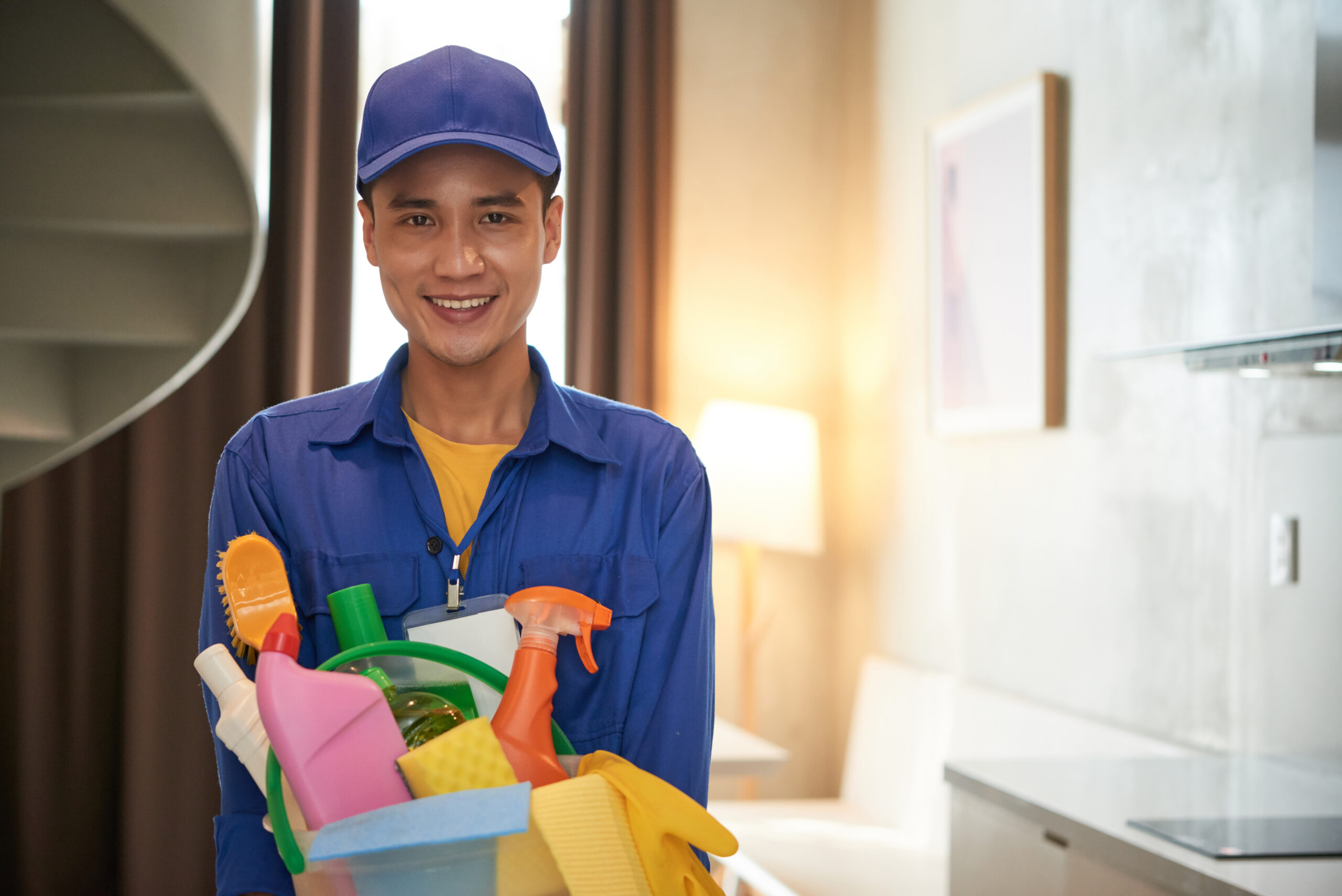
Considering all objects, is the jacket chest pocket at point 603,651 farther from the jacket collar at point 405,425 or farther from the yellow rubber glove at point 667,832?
the yellow rubber glove at point 667,832

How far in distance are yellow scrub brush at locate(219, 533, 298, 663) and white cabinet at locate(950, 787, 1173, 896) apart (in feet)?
3.94

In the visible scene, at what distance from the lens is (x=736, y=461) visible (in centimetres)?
333

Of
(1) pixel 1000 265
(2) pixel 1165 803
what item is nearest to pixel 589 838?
(2) pixel 1165 803

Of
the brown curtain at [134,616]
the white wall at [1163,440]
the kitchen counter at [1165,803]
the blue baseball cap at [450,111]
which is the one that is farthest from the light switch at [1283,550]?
the brown curtain at [134,616]

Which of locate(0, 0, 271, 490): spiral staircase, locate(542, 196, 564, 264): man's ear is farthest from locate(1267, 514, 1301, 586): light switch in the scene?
locate(0, 0, 271, 490): spiral staircase

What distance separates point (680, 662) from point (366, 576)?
11.0 inches

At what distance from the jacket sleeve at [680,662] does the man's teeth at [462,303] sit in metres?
0.24

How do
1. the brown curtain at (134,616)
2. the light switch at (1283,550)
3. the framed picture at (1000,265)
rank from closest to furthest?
the light switch at (1283,550) < the framed picture at (1000,265) < the brown curtain at (134,616)

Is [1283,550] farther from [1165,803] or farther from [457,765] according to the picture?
[457,765]

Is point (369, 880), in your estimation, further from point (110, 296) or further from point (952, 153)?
point (952, 153)

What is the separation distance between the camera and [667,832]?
624 mm

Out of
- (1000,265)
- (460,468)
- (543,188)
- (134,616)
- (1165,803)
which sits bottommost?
(1165,803)

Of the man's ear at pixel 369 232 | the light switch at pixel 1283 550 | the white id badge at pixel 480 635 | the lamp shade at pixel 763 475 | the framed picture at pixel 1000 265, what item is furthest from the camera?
the lamp shade at pixel 763 475

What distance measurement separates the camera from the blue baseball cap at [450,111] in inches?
36.3
